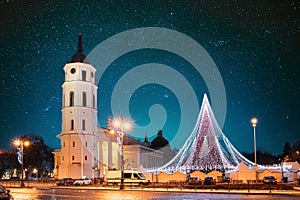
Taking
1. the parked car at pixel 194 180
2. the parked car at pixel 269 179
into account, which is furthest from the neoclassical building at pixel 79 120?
the parked car at pixel 269 179

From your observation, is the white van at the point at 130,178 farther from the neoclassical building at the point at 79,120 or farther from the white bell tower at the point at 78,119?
the white bell tower at the point at 78,119

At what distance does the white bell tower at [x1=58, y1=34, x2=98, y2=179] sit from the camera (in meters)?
86.9

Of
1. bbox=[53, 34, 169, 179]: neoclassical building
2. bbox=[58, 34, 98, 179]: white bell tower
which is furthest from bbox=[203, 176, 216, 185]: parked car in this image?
bbox=[58, 34, 98, 179]: white bell tower

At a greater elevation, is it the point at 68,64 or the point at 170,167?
the point at 68,64

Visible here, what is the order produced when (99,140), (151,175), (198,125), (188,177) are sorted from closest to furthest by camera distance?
(198,125)
(188,177)
(151,175)
(99,140)

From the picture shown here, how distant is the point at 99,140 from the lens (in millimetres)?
104062

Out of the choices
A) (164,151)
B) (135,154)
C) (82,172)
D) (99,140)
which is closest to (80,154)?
(82,172)

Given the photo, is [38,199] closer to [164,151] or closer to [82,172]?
[82,172]

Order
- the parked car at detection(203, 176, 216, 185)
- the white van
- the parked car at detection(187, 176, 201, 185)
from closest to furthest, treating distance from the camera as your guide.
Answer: the parked car at detection(203, 176, 216, 185)
the parked car at detection(187, 176, 201, 185)
the white van

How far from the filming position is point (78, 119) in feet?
288

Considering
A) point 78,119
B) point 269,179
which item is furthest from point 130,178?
point 78,119

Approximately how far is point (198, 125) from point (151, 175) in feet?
42.5

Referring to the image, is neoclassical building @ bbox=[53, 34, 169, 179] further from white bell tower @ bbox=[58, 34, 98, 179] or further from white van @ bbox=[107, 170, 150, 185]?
white van @ bbox=[107, 170, 150, 185]

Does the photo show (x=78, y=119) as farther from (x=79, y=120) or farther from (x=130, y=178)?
(x=130, y=178)
